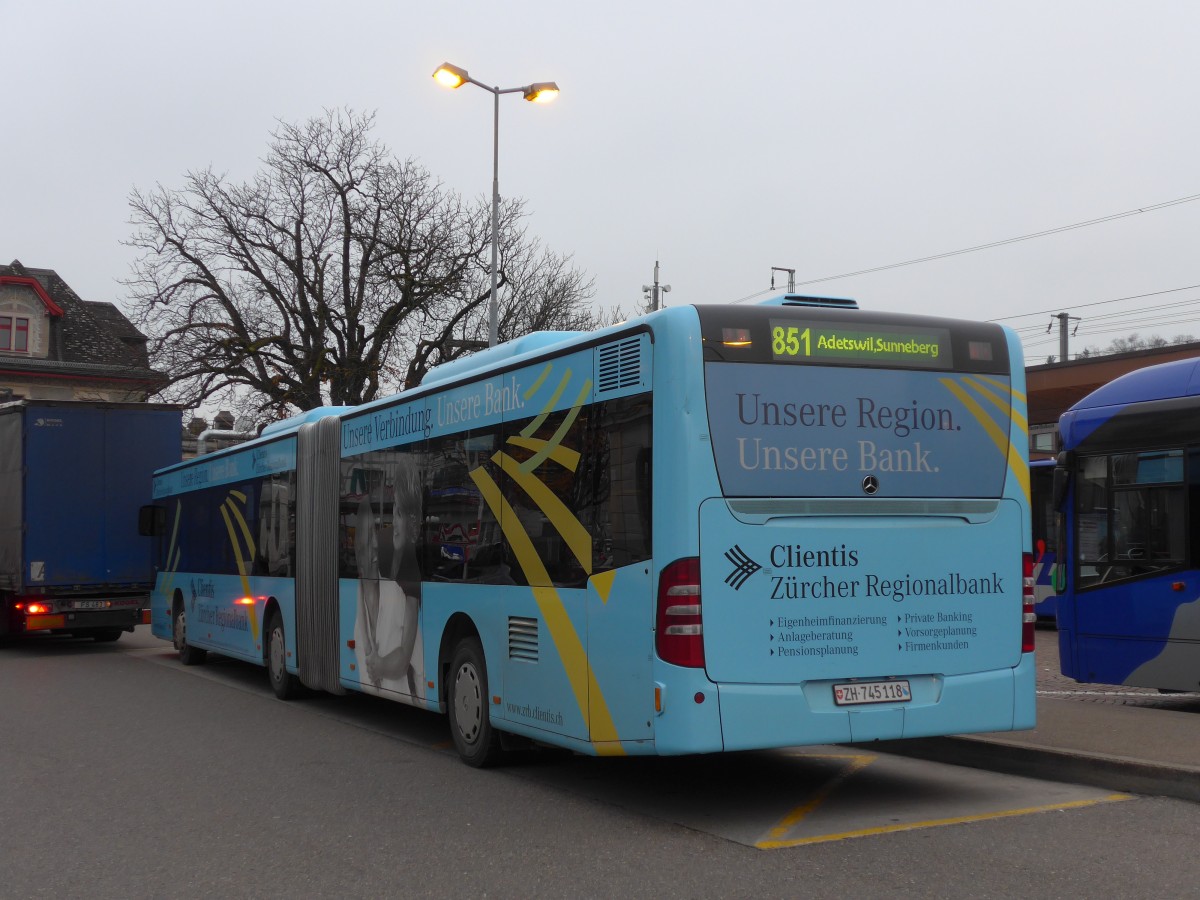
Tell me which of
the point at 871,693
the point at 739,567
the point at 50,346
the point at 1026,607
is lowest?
the point at 871,693

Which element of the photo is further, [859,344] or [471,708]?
[471,708]

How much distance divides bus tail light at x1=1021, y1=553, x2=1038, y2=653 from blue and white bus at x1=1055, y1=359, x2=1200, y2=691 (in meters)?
4.01

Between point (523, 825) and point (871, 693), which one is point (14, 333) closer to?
point (523, 825)

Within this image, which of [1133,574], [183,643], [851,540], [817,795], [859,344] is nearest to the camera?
[851,540]

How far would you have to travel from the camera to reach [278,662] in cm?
1431

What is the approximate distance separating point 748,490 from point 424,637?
3.93 metres

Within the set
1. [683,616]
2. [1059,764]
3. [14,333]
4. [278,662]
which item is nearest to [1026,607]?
[1059,764]

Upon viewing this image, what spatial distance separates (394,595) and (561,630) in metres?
3.23

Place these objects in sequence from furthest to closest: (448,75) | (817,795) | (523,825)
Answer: (448,75), (817,795), (523,825)

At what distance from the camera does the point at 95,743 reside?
10.9m

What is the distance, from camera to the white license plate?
7.33 metres

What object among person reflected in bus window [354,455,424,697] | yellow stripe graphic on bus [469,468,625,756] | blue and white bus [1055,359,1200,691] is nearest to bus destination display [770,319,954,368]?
yellow stripe graphic on bus [469,468,625,756]

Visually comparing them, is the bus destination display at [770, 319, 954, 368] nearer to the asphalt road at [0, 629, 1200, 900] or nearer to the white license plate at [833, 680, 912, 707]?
the white license plate at [833, 680, 912, 707]

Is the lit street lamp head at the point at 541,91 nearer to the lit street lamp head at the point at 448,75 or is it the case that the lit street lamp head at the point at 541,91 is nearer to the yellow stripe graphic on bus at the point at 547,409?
the lit street lamp head at the point at 448,75
